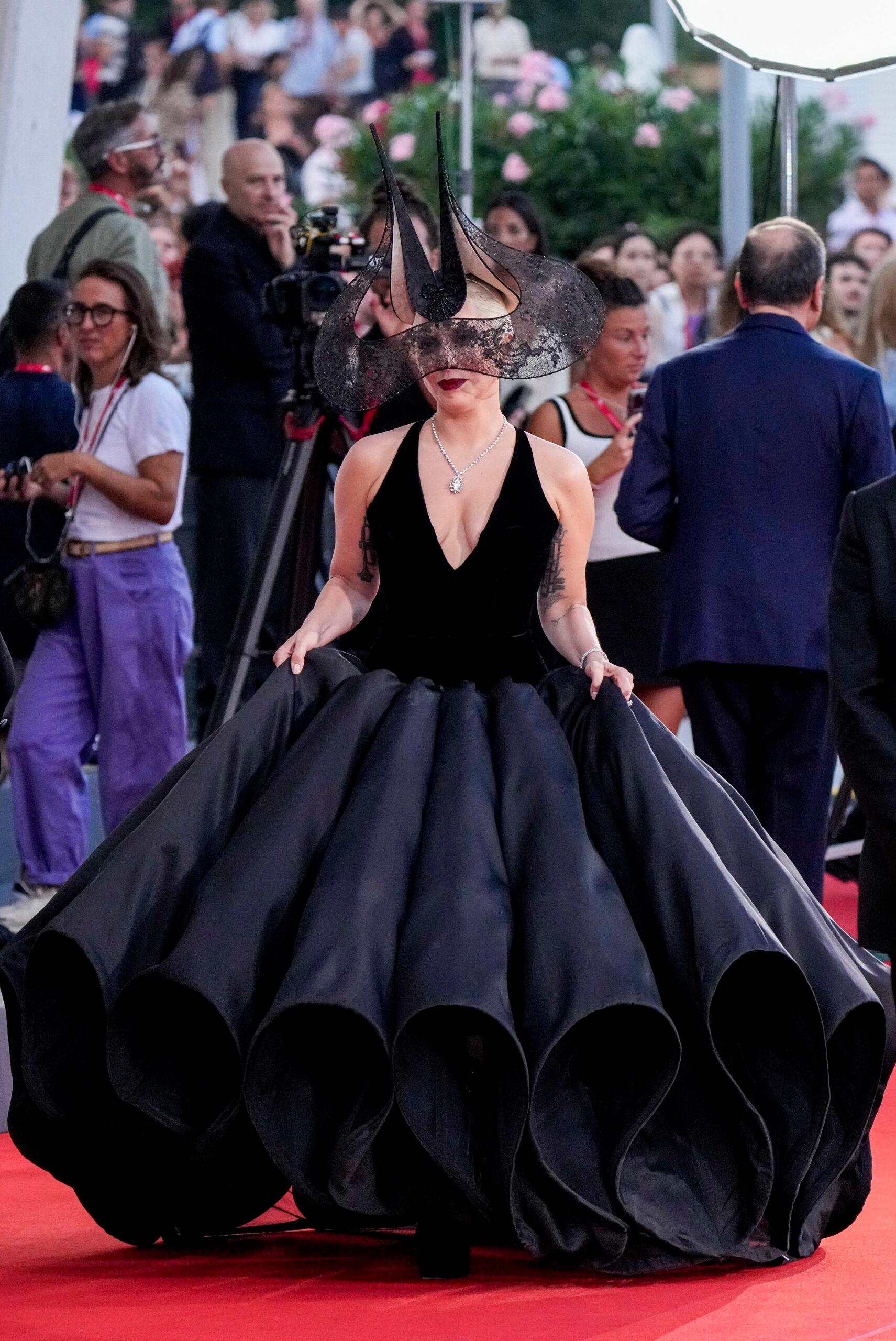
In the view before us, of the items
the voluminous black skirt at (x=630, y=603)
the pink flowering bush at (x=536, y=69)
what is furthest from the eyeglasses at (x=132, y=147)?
the pink flowering bush at (x=536, y=69)

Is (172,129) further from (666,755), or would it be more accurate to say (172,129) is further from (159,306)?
(666,755)

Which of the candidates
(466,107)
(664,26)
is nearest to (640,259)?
(466,107)

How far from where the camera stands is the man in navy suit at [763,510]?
4.68m

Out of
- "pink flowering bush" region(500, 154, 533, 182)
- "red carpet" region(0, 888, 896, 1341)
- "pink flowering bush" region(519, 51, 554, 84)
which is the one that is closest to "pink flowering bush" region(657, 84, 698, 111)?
"pink flowering bush" region(519, 51, 554, 84)

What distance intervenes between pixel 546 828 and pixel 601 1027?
11.4 inches

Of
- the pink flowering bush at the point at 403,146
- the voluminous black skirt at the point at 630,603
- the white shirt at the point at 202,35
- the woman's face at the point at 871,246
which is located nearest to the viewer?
the voluminous black skirt at the point at 630,603

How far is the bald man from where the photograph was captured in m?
6.22

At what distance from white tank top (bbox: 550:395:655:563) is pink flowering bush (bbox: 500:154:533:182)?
22.9 ft

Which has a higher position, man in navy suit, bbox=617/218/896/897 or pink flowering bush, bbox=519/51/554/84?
pink flowering bush, bbox=519/51/554/84

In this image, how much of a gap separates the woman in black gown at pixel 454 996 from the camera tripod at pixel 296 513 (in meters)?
2.01

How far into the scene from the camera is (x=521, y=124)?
12086mm

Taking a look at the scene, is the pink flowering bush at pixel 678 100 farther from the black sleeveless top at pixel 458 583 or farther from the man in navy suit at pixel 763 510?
the black sleeveless top at pixel 458 583

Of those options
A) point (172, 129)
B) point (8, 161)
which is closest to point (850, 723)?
point (8, 161)

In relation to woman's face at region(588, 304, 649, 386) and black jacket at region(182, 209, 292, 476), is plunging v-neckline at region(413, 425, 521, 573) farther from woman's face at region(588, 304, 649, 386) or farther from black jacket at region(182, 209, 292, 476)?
black jacket at region(182, 209, 292, 476)
